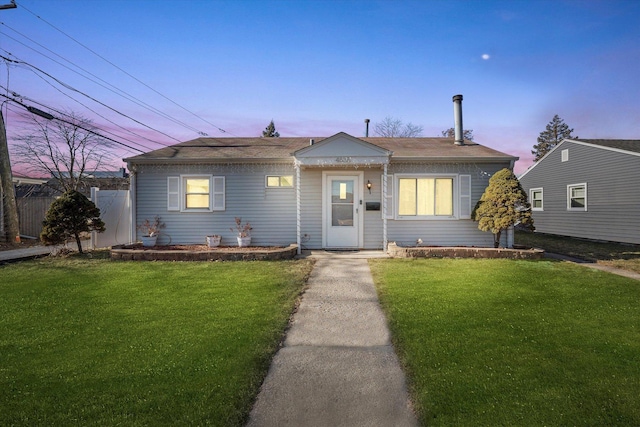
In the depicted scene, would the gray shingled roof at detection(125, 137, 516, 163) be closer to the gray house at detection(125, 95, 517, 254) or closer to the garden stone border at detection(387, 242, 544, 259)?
the gray house at detection(125, 95, 517, 254)

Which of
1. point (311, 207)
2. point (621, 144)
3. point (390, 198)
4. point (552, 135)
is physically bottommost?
point (311, 207)

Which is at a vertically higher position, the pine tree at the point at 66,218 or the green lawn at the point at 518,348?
the pine tree at the point at 66,218

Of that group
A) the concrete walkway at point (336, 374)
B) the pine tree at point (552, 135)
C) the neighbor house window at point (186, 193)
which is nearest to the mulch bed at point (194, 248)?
the neighbor house window at point (186, 193)

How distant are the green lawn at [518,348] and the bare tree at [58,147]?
18.8 meters

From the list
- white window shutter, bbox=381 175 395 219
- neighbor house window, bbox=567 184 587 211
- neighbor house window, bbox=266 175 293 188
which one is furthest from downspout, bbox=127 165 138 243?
neighbor house window, bbox=567 184 587 211

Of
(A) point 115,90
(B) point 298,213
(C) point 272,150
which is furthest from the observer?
(A) point 115,90

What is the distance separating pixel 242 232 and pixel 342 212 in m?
3.07

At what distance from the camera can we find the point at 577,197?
13977 millimetres

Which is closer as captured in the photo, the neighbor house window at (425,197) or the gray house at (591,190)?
the neighbor house window at (425,197)

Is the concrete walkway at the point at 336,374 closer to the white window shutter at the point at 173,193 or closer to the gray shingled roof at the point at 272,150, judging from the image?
the gray shingled roof at the point at 272,150

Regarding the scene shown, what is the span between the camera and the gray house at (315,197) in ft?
30.0

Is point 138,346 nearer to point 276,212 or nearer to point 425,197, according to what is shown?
point 276,212

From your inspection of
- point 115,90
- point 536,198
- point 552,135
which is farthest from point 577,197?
point 552,135

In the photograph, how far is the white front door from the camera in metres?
9.21
